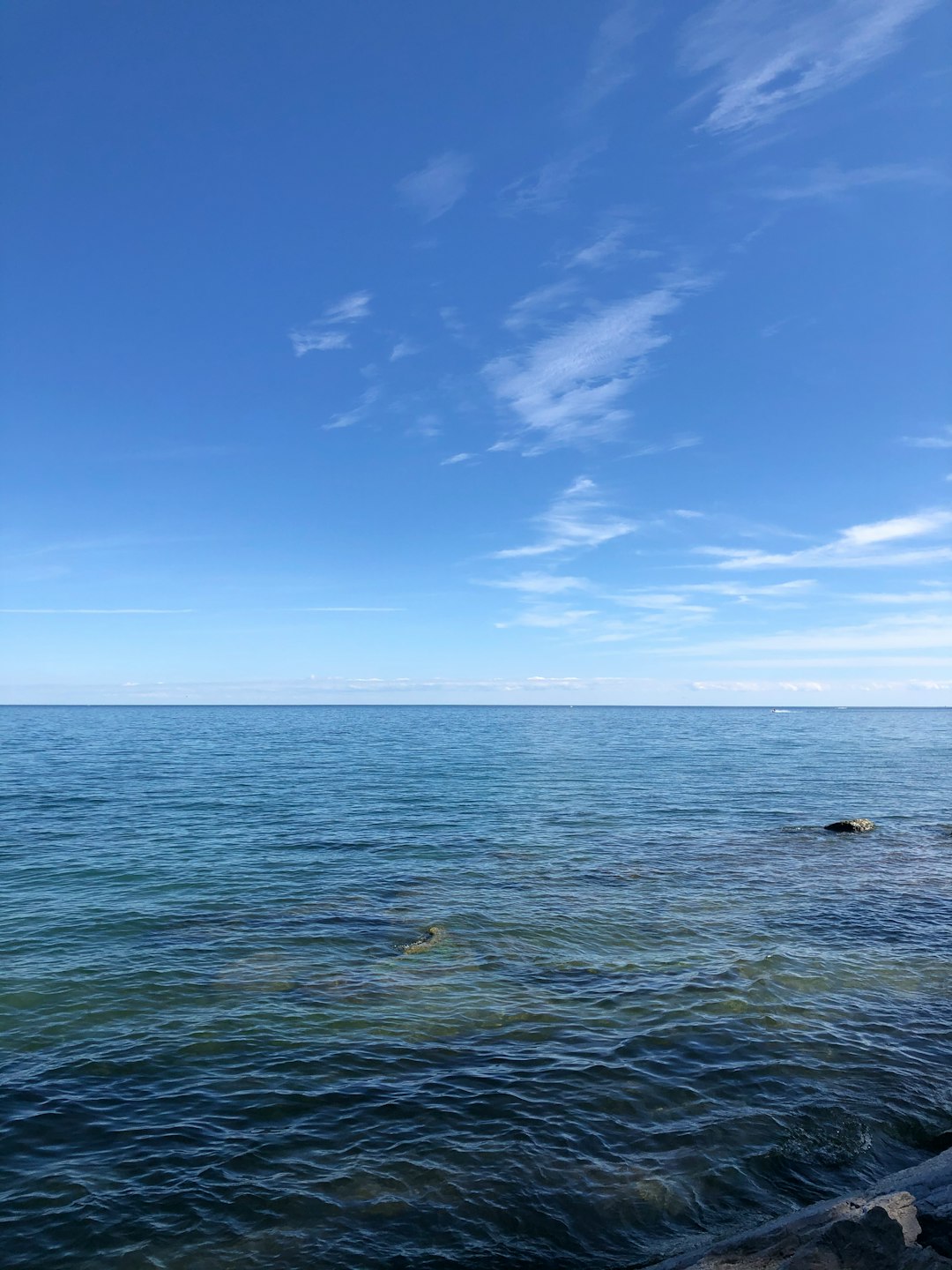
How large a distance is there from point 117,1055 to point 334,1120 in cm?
538

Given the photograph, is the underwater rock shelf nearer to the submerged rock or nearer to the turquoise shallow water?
the turquoise shallow water

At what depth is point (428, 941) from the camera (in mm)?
21641

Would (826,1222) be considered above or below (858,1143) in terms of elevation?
above

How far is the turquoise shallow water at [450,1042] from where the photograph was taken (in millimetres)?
10453

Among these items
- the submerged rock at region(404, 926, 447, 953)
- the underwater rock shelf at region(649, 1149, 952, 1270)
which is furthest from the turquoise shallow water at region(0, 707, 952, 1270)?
the underwater rock shelf at region(649, 1149, 952, 1270)

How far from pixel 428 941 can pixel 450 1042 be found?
6178 millimetres

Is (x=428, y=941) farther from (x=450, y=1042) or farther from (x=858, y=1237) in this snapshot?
(x=858, y=1237)

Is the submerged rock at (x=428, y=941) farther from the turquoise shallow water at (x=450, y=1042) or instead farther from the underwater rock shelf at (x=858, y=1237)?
the underwater rock shelf at (x=858, y=1237)

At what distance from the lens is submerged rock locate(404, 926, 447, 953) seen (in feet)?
68.8

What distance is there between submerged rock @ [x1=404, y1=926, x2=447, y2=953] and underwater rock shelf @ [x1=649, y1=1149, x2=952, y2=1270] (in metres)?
12.5

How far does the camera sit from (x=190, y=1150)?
1187 centimetres

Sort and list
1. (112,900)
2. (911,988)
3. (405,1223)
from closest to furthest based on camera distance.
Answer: (405,1223) < (911,988) < (112,900)

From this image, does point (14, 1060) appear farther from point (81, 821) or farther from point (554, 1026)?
point (81, 821)

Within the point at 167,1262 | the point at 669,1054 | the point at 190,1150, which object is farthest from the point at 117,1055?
the point at 669,1054
